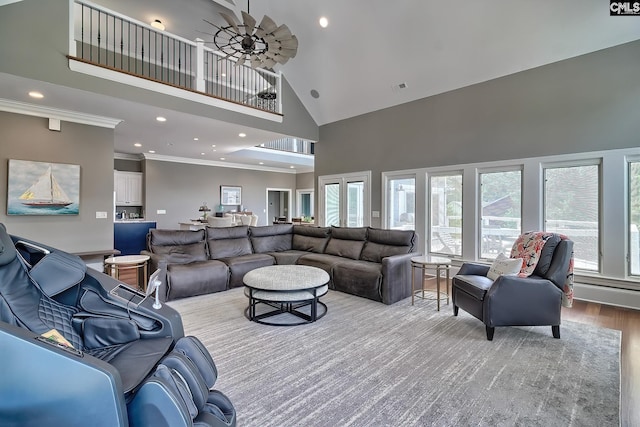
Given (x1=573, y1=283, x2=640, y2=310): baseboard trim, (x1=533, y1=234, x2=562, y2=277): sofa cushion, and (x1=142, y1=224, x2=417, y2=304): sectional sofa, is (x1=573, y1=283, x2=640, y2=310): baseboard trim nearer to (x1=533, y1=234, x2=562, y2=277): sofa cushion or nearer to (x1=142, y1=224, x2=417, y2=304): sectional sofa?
(x1=533, y1=234, x2=562, y2=277): sofa cushion

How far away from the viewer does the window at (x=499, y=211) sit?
4.69 metres

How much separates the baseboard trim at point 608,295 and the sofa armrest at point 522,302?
180 cm

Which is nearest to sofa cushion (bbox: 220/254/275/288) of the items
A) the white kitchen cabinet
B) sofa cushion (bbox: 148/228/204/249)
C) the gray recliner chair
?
sofa cushion (bbox: 148/228/204/249)

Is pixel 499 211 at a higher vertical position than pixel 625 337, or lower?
higher

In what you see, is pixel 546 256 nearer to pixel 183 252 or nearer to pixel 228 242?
pixel 228 242

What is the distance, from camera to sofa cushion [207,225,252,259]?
4.96 m

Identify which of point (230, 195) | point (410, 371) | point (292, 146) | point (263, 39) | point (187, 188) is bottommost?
point (410, 371)

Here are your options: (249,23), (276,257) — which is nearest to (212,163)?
(276,257)

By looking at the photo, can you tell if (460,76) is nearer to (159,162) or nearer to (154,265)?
(154,265)

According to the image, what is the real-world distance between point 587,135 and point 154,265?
20.3ft

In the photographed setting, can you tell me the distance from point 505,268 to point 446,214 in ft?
7.90

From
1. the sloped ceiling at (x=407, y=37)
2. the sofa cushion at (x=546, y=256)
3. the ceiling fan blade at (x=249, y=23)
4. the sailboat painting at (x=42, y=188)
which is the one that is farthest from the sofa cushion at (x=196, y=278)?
the sofa cushion at (x=546, y=256)

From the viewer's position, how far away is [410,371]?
2340 mm

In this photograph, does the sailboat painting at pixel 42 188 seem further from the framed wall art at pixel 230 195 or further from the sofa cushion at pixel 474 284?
the sofa cushion at pixel 474 284
